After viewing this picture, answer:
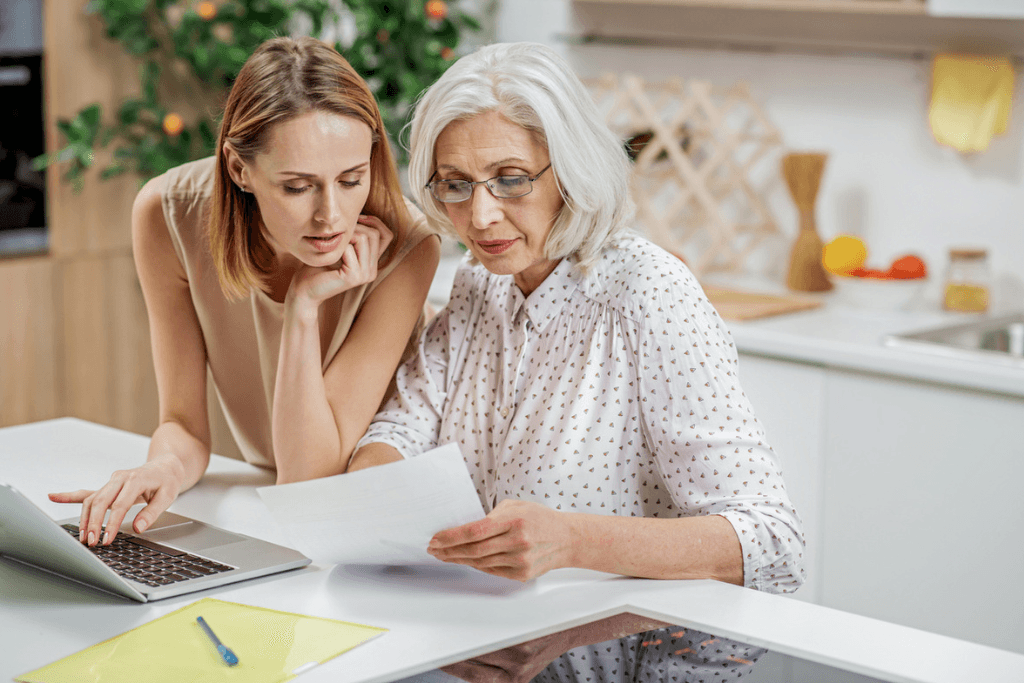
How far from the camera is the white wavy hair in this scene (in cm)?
128

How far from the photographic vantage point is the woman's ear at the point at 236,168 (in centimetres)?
138

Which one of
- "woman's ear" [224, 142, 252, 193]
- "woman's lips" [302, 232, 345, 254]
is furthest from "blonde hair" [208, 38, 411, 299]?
"woman's lips" [302, 232, 345, 254]

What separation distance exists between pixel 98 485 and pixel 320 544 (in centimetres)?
47

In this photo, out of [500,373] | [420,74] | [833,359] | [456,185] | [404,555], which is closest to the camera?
[404,555]

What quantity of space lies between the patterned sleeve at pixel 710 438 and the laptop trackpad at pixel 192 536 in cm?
49

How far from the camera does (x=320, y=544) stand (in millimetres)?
1174

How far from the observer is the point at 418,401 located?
1488 millimetres

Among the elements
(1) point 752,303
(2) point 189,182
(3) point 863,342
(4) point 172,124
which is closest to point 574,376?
(2) point 189,182

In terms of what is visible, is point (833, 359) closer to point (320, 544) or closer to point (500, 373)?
point (500, 373)

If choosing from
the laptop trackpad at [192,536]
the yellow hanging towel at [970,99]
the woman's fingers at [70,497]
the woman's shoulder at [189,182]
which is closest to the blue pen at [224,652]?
the laptop trackpad at [192,536]

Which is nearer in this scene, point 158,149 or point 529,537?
point 529,537

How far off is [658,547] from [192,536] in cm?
52

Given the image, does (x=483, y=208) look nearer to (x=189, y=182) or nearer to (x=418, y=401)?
(x=418, y=401)

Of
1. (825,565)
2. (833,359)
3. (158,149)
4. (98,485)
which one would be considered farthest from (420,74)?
(98,485)
